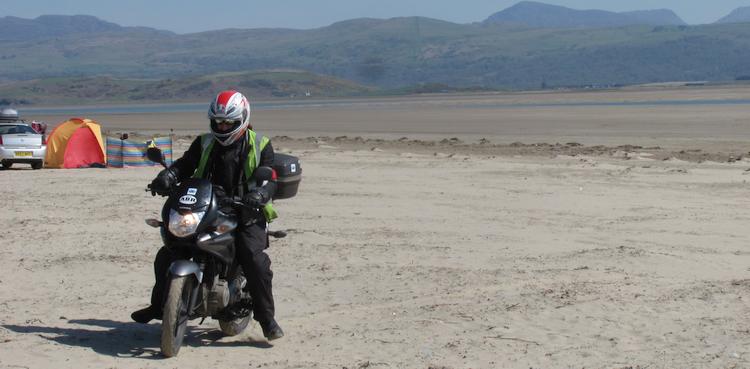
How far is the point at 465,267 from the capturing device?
9984mm

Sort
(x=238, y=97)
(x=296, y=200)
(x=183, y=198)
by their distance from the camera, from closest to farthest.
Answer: (x=183, y=198), (x=238, y=97), (x=296, y=200)

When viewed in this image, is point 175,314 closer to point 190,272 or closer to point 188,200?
point 190,272

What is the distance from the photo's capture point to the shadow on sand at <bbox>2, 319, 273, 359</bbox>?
7.23m

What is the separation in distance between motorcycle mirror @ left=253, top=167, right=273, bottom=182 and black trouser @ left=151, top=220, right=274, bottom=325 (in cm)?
39

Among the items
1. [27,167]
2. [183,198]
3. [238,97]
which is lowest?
[27,167]

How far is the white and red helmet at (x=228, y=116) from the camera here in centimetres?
713

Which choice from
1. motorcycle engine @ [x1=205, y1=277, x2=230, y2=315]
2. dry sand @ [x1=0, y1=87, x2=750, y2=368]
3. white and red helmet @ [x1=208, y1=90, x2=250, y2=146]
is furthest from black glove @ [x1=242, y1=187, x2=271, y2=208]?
dry sand @ [x1=0, y1=87, x2=750, y2=368]

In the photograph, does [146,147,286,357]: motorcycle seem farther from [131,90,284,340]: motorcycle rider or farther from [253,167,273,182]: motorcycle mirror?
[131,90,284,340]: motorcycle rider

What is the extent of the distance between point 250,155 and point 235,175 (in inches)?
6.7

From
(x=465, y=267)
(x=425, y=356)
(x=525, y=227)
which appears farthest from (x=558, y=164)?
(x=425, y=356)

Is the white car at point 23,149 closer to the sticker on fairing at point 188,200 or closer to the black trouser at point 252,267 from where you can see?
the black trouser at point 252,267

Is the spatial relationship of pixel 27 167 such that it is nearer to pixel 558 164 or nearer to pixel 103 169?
pixel 103 169

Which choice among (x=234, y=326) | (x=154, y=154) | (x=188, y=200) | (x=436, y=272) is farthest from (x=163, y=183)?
(x=436, y=272)

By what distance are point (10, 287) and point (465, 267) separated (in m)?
3.96
